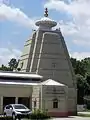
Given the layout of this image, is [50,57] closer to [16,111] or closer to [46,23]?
[46,23]

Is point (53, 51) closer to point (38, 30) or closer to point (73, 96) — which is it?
point (38, 30)

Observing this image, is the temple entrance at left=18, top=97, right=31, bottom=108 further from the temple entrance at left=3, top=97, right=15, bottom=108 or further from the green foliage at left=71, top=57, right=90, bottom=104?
the green foliage at left=71, top=57, right=90, bottom=104

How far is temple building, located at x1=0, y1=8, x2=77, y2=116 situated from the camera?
165 feet

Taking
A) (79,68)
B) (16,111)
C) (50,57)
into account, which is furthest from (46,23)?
(79,68)

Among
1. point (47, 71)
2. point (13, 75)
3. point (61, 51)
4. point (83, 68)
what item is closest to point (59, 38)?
point (61, 51)

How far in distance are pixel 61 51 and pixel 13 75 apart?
938 centimetres

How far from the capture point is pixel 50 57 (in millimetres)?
57188

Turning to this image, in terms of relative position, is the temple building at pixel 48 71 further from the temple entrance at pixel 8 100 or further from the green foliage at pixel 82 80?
the green foliage at pixel 82 80

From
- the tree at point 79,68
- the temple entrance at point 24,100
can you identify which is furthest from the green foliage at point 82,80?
the temple entrance at point 24,100

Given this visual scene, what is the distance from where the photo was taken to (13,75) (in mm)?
54281

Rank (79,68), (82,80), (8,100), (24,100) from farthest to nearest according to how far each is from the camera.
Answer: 1. (79,68)
2. (82,80)
3. (24,100)
4. (8,100)

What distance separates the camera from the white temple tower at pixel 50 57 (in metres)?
56.3

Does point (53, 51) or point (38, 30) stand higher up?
point (38, 30)

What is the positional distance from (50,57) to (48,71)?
2.46 m
